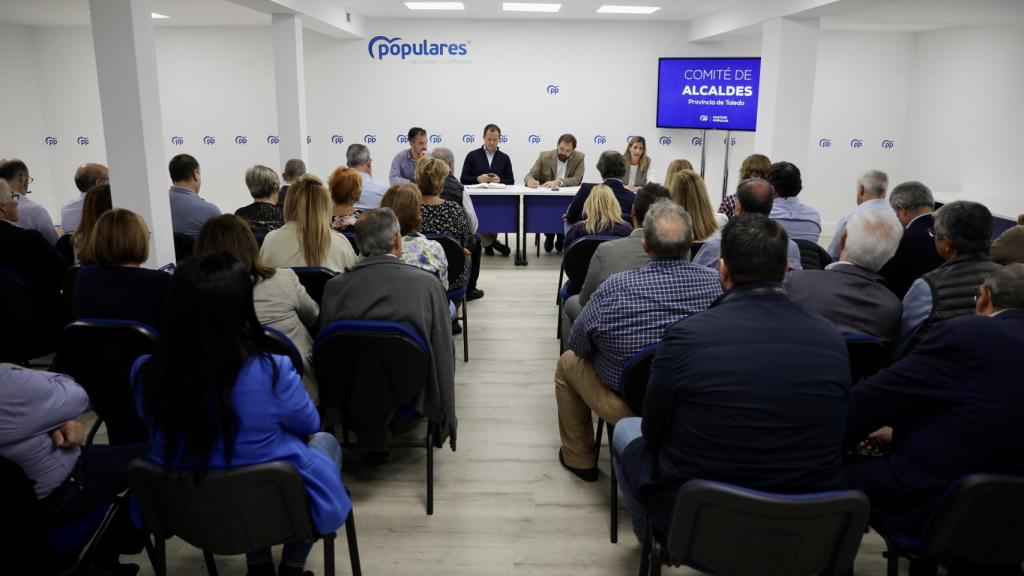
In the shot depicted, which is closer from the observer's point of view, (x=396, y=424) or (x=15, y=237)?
(x=396, y=424)

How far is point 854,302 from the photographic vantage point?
2756mm

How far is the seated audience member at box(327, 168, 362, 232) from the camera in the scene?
4.50 m

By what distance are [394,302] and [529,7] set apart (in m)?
6.84

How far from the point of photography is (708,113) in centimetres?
952

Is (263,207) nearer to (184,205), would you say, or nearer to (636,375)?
(184,205)

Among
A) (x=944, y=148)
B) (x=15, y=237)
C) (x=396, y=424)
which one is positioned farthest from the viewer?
(x=944, y=148)

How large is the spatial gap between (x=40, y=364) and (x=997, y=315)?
5390 mm

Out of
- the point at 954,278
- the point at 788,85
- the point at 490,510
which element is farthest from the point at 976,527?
the point at 788,85

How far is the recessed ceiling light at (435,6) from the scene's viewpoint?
8.47 meters

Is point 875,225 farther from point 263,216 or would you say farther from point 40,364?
point 40,364

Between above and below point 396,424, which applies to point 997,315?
above

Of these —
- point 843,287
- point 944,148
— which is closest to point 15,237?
point 843,287

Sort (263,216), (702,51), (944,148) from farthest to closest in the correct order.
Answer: (702,51)
(944,148)
(263,216)

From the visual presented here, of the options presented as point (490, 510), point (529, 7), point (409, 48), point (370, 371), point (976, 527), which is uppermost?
point (529, 7)
